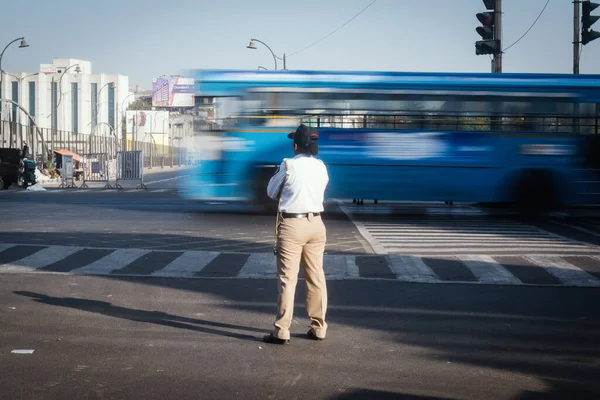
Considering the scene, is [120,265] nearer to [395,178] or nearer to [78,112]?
[395,178]

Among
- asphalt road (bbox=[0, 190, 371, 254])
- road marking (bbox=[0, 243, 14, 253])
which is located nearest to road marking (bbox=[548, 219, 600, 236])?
asphalt road (bbox=[0, 190, 371, 254])

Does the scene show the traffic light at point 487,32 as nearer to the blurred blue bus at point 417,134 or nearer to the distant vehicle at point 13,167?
the blurred blue bus at point 417,134

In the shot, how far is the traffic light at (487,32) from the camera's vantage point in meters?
19.4

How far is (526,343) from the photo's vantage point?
7.83 m

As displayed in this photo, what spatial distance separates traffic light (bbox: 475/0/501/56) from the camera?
19422 mm

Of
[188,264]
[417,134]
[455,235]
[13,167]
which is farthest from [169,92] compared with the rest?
[188,264]

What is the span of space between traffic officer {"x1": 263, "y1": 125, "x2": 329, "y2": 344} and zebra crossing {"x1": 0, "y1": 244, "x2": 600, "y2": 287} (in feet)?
13.1

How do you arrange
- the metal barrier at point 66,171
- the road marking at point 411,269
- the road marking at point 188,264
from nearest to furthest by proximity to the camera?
the road marking at point 411,269 < the road marking at point 188,264 < the metal barrier at point 66,171

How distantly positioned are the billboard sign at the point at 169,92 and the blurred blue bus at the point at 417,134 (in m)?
158

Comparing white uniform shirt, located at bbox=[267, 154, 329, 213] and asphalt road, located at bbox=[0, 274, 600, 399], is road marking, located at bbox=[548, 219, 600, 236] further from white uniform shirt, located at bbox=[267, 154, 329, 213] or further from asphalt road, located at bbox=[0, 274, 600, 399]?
white uniform shirt, located at bbox=[267, 154, 329, 213]

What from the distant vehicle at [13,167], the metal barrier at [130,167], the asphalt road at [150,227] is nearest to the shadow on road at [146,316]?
the asphalt road at [150,227]

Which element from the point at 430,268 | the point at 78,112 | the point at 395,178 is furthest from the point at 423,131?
the point at 78,112

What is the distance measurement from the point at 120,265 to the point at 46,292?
7.97 feet

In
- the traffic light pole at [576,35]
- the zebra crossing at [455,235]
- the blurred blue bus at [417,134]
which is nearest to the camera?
the zebra crossing at [455,235]
